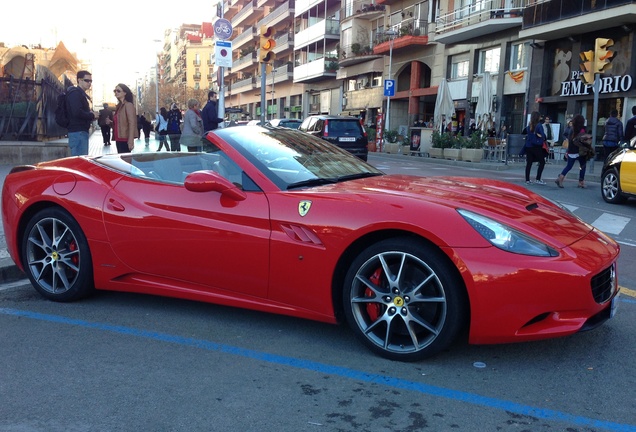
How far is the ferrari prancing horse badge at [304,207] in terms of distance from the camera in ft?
11.8

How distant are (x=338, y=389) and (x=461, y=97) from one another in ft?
104

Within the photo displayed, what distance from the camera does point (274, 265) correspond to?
3.64m

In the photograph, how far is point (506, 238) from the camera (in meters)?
3.21

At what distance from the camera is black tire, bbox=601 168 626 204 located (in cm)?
1073

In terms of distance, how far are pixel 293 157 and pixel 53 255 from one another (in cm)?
202

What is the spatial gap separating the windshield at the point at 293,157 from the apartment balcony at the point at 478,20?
26896 mm

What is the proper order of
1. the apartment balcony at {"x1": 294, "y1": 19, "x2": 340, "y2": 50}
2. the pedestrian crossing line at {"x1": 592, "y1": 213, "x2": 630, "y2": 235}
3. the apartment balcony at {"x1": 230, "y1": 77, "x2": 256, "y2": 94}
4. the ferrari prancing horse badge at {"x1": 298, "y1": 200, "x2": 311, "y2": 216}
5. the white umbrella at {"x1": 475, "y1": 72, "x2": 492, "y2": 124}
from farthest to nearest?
1. the apartment balcony at {"x1": 230, "y1": 77, "x2": 256, "y2": 94}
2. the apartment balcony at {"x1": 294, "y1": 19, "x2": 340, "y2": 50}
3. the white umbrella at {"x1": 475, "y1": 72, "x2": 492, "y2": 124}
4. the pedestrian crossing line at {"x1": 592, "y1": 213, "x2": 630, "y2": 235}
5. the ferrari prancing horse badge at {"x1": 298, "y1": 200, "x2": 311, "y2": 216}

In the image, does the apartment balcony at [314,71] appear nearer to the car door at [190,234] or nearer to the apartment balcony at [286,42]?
the apartment balcony at [286,42]

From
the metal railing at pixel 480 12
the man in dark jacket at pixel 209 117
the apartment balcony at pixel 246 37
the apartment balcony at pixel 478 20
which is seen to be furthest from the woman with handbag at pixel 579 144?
the apartment balcony at pixel 246 37

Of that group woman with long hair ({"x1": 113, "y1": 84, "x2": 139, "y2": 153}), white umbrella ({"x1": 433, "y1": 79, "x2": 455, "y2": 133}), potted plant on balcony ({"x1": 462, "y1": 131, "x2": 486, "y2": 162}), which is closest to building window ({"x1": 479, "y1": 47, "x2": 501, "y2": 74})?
white umbrella ({"x1": 433, "y1": 79, "x2": 455, "y2": 133})

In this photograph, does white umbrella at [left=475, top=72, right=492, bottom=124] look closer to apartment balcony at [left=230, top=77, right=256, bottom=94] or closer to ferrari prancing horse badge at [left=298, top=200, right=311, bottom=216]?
ferrari prancing horse badge at [left=298, top=200, right=311, bottom=216]

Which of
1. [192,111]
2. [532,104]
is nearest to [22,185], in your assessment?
[192,111]

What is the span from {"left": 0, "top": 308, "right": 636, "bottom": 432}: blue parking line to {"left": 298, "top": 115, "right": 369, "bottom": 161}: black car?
48.3 ft

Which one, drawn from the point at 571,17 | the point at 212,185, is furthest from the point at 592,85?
the point at 212,185
